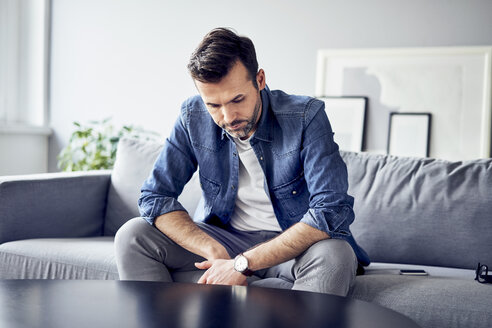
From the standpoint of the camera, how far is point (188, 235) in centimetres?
162

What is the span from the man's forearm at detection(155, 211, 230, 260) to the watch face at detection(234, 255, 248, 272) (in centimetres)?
8

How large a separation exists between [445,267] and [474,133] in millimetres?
1054

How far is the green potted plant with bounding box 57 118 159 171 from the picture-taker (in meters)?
3.37

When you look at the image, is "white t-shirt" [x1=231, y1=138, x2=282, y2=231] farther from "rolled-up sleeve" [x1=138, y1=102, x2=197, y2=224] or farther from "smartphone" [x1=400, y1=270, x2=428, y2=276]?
"smartphone" [x1=400, y1=270, x2=428, y2=276]

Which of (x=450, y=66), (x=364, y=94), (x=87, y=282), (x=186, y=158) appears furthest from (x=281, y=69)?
(x=87, y=282)

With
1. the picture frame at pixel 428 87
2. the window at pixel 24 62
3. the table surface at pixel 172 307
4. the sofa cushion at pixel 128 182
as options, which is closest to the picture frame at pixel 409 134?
the picture frame at pixel 428 87

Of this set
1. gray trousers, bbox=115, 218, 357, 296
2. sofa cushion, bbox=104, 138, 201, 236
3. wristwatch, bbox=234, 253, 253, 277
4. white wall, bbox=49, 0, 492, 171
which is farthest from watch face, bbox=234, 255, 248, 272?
white wall, bbox=49, 0, 492, 171

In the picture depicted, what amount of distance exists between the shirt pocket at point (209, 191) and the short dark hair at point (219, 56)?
34 cm

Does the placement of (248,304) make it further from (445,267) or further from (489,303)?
(445,267)

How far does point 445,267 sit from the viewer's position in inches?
77.0

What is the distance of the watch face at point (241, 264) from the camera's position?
1481mm

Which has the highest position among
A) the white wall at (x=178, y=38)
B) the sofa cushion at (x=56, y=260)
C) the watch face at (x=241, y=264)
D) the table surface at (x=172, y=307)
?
the white wall at (x=178, y=38)

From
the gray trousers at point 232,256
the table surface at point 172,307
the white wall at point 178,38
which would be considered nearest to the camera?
the table surface at point 172,307

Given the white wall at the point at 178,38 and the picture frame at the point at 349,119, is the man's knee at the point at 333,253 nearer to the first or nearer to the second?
the picture frame at the point at 349,119
